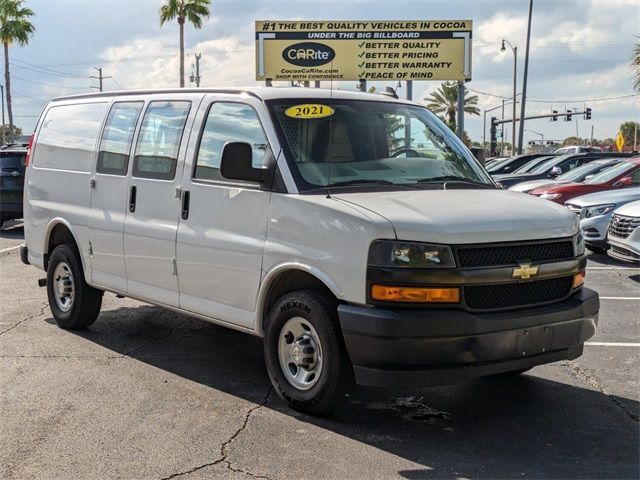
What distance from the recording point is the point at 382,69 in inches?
1198

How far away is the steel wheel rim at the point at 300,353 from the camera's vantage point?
4.67 metres


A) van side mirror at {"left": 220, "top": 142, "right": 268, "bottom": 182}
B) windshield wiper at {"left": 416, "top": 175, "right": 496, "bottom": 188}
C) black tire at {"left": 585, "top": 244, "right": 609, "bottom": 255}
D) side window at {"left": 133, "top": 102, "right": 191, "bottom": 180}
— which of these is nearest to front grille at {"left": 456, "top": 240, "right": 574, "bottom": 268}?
windshield wiper at {"left": 416, "top": 175, "right": 496, "bottom": 188}

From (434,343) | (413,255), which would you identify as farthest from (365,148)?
(434,343)

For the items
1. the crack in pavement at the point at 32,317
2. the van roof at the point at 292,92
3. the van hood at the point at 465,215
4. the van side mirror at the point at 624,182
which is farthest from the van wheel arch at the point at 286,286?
the van side mirror at the point at 624,182

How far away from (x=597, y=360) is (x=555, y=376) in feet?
2.21

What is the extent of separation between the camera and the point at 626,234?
390 inches

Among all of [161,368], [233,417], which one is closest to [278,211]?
[233,417]

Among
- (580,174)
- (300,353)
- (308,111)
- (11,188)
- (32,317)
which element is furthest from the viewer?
(580,174)

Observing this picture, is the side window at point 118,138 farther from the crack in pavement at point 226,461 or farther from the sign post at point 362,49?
the sign post at point 362,49

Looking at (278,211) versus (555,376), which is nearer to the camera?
(278,211)

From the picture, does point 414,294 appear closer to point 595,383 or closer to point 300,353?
point 300,353

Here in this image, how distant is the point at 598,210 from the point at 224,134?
8.29 metres

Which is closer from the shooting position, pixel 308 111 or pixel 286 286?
pixel 286 286

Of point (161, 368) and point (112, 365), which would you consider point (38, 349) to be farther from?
point (161, 368)
